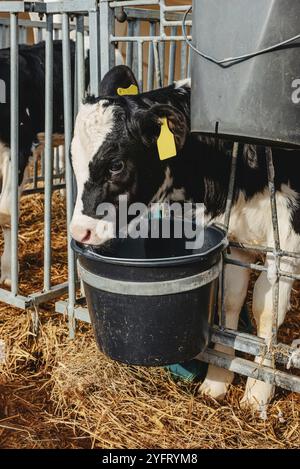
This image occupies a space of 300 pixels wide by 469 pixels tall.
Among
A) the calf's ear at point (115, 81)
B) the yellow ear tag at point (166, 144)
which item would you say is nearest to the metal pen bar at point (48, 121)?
the calf's ear at point (115, 81)

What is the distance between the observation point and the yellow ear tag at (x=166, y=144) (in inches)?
97.2

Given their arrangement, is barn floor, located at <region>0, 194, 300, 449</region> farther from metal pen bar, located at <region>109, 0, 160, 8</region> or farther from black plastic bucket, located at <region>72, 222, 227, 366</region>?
metal pen bar, located at <region>109, 0, 160, 8</region>

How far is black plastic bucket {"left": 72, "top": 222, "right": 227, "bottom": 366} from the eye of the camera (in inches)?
85.2

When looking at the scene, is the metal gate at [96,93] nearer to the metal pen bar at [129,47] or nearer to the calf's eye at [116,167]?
the metal pen bar at [129,47]

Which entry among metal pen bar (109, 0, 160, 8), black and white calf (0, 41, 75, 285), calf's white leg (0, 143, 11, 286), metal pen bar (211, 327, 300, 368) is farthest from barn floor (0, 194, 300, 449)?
metal pen bar (109, 0, 160, 8)

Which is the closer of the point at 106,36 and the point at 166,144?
the point at 166,144

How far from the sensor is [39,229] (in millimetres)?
5387

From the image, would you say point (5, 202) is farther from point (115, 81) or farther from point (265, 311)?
point (265, 311)

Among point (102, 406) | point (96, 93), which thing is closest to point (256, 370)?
point (102, 406)

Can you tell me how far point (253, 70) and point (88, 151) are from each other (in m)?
0.85

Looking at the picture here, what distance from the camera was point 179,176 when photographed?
9.00ft
